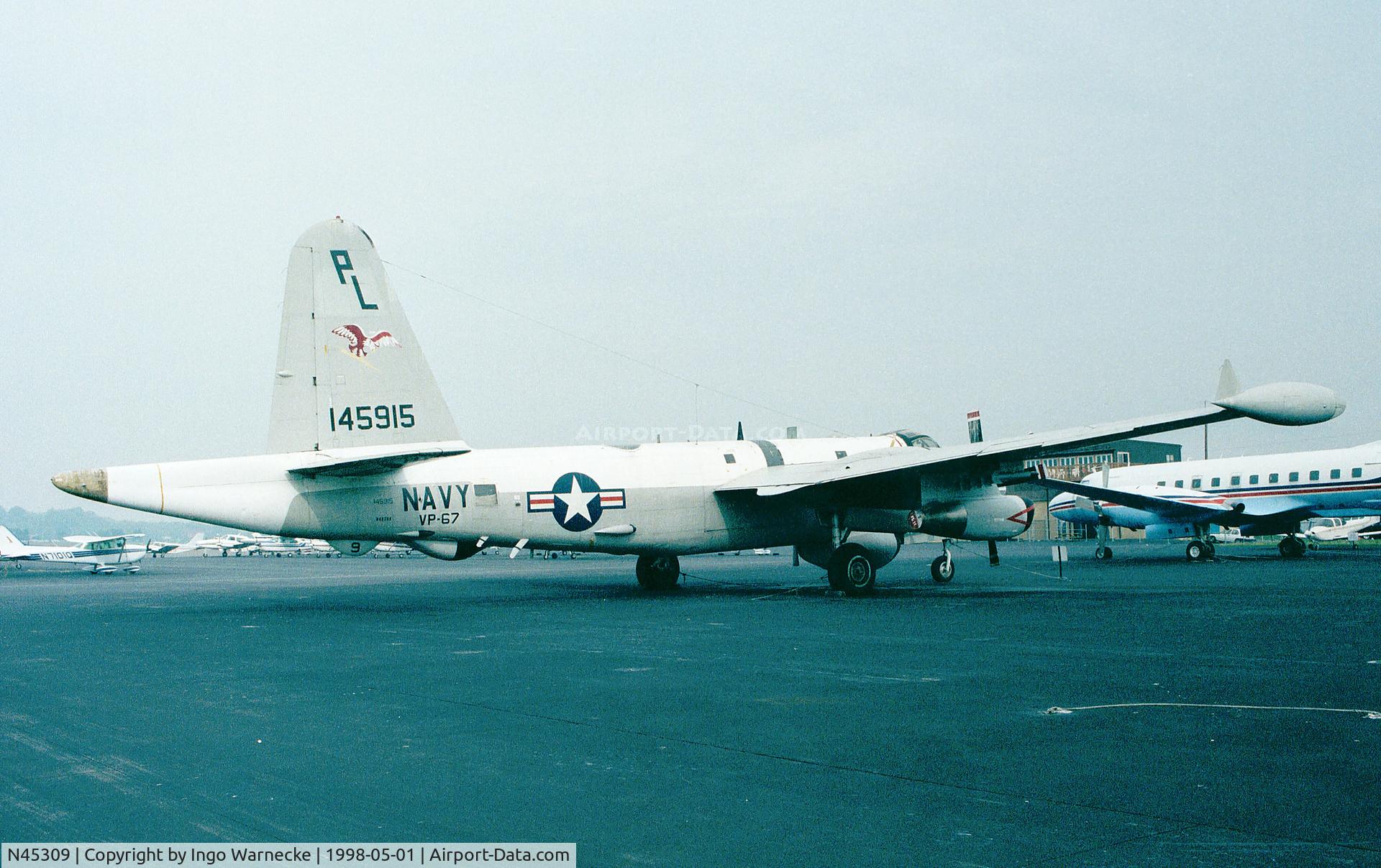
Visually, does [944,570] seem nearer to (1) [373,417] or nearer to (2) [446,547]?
(2) [446,547]

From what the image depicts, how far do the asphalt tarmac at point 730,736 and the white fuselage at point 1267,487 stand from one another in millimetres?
24606

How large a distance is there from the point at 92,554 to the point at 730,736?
190 ft

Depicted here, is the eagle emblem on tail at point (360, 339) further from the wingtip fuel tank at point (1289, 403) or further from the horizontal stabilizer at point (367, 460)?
the wingtip fuel tank at point (1289, 403)

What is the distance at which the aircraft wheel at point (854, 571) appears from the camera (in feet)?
74.0

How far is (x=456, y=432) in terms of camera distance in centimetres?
2150

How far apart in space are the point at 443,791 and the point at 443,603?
16.6 metres

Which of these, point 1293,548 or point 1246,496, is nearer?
point 1246,496

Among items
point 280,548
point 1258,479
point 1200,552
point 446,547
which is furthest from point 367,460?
point 280,548

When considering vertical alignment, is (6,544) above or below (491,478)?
below

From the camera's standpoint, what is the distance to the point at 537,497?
21422mm

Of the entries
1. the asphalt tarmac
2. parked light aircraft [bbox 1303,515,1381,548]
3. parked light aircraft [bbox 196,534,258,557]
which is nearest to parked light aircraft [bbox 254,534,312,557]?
parked light aircraft [bbox 196,534,258,557]

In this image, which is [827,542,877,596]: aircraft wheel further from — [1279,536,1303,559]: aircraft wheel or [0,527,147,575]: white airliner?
[0,527,147,575]: white airliner

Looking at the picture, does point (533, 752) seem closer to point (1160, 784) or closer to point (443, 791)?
point (443, 791)

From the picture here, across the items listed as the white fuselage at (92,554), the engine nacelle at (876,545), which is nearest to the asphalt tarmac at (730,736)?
the engine nacelle at (876,545)
